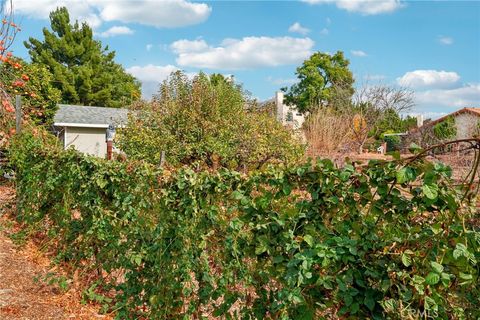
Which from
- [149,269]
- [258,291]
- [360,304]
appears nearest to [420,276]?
[360,304]

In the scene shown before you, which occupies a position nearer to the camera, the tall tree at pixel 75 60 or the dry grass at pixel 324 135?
the dry grass at pixel 324 135

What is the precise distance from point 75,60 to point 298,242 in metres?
34.4

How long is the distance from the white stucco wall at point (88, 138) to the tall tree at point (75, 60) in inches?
318

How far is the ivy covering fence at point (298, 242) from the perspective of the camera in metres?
1.70

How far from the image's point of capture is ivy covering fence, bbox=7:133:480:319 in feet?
5.57

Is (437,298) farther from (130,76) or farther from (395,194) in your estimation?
(130,76)

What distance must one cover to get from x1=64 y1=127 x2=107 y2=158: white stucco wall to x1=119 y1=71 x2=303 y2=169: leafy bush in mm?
11904

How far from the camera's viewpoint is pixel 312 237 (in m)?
1.93

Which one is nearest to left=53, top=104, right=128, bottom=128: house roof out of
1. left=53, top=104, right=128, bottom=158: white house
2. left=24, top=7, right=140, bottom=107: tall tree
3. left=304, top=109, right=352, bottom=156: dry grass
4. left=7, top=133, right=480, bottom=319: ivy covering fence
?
left=53, top=104, right=128, bottom=158: white house

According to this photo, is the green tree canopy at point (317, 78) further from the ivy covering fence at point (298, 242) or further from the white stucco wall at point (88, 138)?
the ivy covering fence at point (298, 242)

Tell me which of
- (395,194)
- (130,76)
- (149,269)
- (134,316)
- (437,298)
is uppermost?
(130,76)

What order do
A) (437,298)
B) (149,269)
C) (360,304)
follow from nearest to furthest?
(437,298) → (360,304) → (149,269)

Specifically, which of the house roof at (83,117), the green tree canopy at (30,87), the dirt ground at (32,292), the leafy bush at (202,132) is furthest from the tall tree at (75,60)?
the dirt ground at (32,292)

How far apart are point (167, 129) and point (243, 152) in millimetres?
2041
